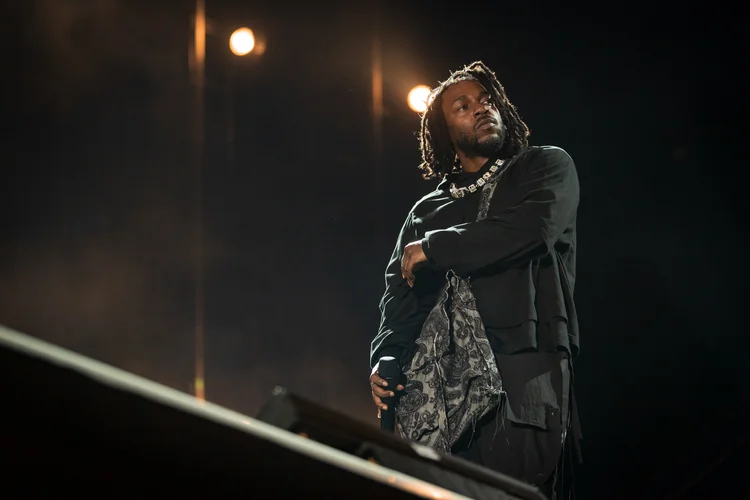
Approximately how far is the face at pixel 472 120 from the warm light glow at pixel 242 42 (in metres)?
1.17

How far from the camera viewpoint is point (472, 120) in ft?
7.97

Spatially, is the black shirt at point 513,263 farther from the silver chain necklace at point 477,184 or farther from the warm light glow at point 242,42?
the warm light glow at point 242,42

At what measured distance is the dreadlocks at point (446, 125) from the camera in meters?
2.49

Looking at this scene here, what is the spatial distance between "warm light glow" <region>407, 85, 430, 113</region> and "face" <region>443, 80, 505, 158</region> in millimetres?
605

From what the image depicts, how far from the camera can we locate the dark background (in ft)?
7.74

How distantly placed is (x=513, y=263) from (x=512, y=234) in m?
0.08

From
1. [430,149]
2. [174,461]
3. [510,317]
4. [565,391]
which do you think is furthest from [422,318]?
[174,461]

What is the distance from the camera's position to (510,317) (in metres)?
1.99

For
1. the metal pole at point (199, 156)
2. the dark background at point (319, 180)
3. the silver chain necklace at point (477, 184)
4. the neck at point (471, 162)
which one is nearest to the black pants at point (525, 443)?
the dark background at point (319, 180)

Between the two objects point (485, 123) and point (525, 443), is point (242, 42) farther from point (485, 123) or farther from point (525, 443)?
point (525, 443)

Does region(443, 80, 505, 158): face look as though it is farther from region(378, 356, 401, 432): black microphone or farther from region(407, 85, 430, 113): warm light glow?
region(378, 356, 401, 432): black microphone

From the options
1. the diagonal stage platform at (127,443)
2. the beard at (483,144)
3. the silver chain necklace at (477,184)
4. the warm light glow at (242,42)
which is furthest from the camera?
the warm light glow at (242,42)

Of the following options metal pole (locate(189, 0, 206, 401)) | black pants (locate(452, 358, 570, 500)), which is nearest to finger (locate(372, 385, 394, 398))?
black pants (locate(452, 358, 570, 500))

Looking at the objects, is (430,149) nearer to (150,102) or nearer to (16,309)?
(150,102)
